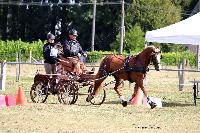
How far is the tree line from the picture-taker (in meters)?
66.4

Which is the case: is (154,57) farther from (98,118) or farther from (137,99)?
(98,118)

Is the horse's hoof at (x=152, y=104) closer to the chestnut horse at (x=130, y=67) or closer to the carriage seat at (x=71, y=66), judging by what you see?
the chestnut horse at (x=130, y=67)

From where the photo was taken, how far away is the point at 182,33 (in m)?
19.6

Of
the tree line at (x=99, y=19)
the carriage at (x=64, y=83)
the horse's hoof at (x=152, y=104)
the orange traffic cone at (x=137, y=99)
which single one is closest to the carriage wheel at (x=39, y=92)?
the carriage at (x=64, y=83)

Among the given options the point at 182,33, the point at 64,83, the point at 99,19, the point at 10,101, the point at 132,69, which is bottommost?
the point at 10,101

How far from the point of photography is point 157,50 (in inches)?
683

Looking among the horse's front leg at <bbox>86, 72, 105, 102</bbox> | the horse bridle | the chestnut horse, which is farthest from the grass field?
the horse bridle

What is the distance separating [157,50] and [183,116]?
2.65m

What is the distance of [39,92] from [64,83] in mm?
858

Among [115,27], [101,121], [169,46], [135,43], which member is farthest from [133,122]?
[115,27]

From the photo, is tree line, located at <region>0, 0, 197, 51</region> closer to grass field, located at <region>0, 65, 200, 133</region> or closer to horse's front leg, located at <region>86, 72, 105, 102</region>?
horse's front leg, located at <region>86, 72, 105, 102</region>

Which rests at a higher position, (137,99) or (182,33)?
(182,33)

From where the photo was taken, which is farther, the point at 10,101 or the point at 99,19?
the point at 99,19

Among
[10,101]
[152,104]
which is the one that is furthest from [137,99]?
[10,101]
